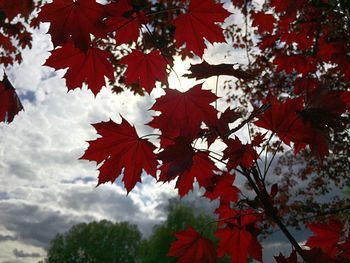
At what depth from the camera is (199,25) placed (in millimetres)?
2281

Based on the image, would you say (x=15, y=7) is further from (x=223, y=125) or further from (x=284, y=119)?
(x=284, y=119)

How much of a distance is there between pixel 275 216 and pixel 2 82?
7.54 ft

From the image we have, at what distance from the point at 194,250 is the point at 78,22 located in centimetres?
163

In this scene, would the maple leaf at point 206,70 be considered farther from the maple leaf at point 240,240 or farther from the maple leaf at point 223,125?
the maple leaf at point 240,240

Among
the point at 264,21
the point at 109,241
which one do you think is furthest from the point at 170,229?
the point at 264,21

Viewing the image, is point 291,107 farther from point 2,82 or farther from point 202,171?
point 2,82

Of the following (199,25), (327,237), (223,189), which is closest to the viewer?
(199,25)

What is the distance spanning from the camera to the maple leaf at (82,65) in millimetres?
2219

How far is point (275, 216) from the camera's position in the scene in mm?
1837

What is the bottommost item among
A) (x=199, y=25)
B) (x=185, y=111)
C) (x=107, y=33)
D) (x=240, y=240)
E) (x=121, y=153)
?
(x=240, y=240)

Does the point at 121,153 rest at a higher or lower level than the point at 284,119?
lower

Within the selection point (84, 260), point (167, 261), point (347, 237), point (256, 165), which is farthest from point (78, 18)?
point (84, 260)

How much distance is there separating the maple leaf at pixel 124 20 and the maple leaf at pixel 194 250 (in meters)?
1.45

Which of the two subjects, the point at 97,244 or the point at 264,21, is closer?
the point at 264,21
